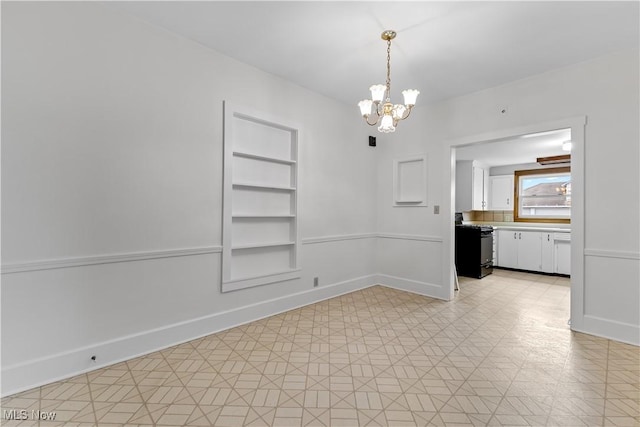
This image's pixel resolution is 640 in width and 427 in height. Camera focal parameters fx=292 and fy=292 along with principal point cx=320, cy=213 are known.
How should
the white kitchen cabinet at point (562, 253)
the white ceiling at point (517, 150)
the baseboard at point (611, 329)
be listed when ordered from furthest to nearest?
1. the white kitchen cabinet at point (562, 253)
2. the white ceiling at point (517, 150)
3. the baseboard at point (611, 329)

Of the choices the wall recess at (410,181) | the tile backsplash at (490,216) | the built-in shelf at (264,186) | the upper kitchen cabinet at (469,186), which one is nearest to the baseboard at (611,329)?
the wall recess at (410,181)

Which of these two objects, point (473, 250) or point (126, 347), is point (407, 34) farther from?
point (473, 250)

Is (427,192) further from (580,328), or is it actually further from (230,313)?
(230,313)

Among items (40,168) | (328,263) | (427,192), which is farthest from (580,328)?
(40,168)

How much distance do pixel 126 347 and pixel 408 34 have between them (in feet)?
11.8

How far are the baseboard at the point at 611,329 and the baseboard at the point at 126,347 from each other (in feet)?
10.1

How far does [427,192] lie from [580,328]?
7.45 feet

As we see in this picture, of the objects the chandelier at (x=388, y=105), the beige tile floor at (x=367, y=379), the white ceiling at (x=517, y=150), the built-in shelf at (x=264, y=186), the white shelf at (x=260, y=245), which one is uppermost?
the white ceiling at (x=517, y=150)

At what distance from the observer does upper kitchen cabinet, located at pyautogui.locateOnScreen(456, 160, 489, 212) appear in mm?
6805

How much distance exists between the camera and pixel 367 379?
2139 millimetres

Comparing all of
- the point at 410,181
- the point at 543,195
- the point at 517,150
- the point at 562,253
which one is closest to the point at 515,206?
the point at 543,195

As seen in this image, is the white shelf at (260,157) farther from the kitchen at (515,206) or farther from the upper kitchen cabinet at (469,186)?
the upper kitchen cabinet at (469,186)

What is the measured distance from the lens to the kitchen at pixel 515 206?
5.61m

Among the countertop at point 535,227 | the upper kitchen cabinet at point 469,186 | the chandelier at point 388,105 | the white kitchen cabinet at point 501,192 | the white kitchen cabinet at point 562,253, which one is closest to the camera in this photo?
the chandelier at point 388,105
